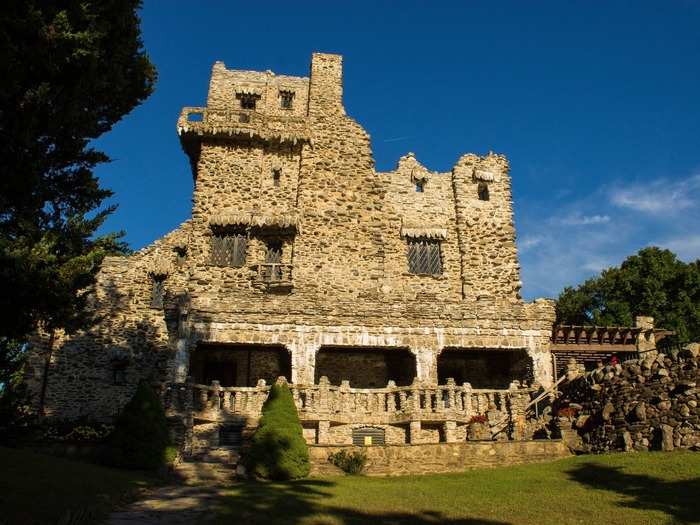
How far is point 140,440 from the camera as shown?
58.5 feet

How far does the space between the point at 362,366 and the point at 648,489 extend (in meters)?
15.7

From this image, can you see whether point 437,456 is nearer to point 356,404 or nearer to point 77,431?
point 356,404

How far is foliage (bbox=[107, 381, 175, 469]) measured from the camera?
17.6 meters

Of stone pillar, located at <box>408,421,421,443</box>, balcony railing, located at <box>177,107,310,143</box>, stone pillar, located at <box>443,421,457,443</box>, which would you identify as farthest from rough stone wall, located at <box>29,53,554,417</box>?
stone pillar, located at <box>443,421,457,443</box>

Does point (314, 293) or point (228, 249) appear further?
point (228, 249)

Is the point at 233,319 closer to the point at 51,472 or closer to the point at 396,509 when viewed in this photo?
the point at 51,472

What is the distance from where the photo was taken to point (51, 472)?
1330 cm

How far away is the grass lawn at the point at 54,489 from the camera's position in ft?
33.6

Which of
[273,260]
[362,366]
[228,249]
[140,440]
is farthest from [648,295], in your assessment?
[140,440]

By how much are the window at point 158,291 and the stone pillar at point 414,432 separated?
54.4ft

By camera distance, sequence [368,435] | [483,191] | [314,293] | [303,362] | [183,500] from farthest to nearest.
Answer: [483,191] < [314,293] < [303,362] < [368,435] < [183,500]

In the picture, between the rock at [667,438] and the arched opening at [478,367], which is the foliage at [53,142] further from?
the arched opening at [478,367]

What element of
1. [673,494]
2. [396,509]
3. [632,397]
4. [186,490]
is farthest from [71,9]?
[632,397]

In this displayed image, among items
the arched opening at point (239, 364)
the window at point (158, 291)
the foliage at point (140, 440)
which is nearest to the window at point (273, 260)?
the arched opening at point (239, 364)
